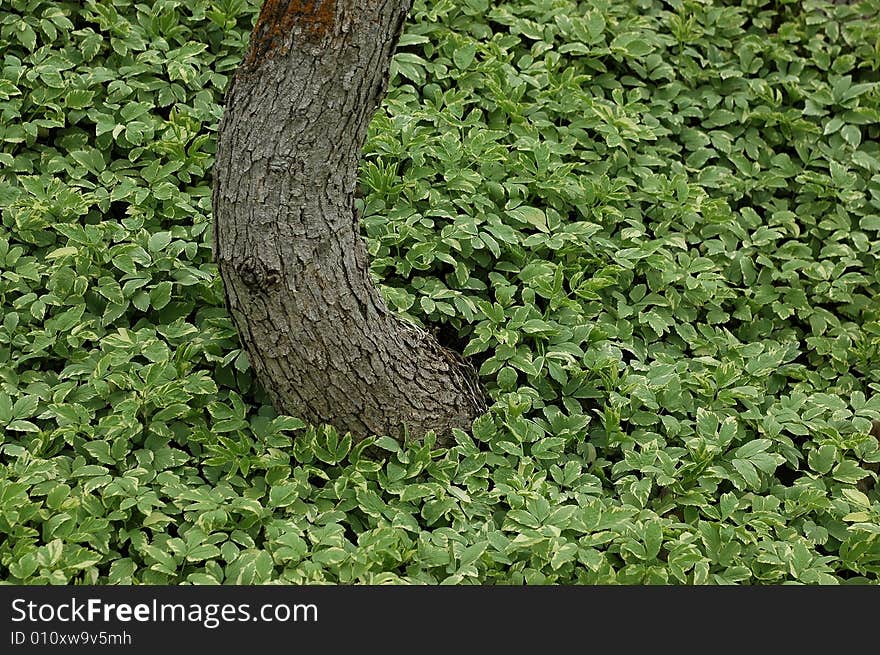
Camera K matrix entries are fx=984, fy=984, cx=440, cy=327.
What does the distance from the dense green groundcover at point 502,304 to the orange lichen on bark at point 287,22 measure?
90 centimetres

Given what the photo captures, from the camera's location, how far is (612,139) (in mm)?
3883

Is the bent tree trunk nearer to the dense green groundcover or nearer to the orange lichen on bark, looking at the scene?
the orange lichen on bark

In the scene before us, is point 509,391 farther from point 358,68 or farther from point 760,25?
point 760,25

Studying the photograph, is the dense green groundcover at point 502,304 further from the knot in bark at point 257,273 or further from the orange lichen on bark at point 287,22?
the orange lichen on bark at point 287,22

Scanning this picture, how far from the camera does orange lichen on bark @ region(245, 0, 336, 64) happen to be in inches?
102

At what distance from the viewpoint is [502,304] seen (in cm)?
341

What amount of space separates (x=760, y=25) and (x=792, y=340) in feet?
5.64

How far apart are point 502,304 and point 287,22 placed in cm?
124

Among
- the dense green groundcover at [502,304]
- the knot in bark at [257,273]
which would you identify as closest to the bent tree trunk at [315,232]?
the knot in bark at [257,273]

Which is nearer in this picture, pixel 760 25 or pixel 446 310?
pixel 446 310

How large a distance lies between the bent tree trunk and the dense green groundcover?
0.49 ft

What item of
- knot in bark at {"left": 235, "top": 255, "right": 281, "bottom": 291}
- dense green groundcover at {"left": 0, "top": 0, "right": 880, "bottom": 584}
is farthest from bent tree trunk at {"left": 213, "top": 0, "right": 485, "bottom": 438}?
dense green groundcover at {"left": 0, "top": 0, "right": 880, "bottom": 584}
